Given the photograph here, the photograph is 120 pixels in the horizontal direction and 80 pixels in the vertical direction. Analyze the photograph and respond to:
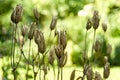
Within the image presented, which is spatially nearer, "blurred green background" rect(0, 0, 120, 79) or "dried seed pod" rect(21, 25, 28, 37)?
"dried seed pod" rect(21, 25, 28, 37)

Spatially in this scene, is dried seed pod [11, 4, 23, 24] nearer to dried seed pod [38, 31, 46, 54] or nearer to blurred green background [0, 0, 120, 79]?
dried seed pod [38, 31, 46, 54]

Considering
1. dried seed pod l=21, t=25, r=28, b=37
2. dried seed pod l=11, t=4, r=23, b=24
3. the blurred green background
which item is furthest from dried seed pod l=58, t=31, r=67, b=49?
the blurred green background

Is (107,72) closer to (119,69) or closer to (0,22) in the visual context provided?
(119,69)

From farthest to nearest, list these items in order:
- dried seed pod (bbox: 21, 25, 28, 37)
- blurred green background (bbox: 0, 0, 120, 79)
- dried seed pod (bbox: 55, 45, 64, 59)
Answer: blurred green background (bbox: 0, 0, 120, 79) < dried seed pod (bbox: 21, 25, 28, 37) < dried seed pod (bbox: 55, 45, 64, 59)

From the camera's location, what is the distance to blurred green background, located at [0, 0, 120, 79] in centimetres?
897

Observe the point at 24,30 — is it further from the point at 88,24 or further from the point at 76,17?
the point at 76,17

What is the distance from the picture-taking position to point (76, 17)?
992 centimetres

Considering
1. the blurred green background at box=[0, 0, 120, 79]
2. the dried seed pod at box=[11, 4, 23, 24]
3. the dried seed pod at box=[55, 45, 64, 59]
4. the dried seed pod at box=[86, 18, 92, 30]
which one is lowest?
the blurred green background at box=[0, 0, 120, 79]

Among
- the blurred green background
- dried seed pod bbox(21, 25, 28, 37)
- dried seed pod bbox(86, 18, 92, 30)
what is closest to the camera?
dried seed pod bbox(86, 18, 92, 30)

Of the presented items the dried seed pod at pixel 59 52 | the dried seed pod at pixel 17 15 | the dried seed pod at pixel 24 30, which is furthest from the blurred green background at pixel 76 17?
the dried seed pod at pixel 59 52

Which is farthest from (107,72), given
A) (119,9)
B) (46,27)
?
(46,27)

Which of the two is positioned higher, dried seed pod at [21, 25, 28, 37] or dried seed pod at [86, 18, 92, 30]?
dried seed pod at [86, 18, 92, 30]

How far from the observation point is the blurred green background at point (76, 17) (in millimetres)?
8969

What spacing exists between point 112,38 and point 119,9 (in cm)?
67
